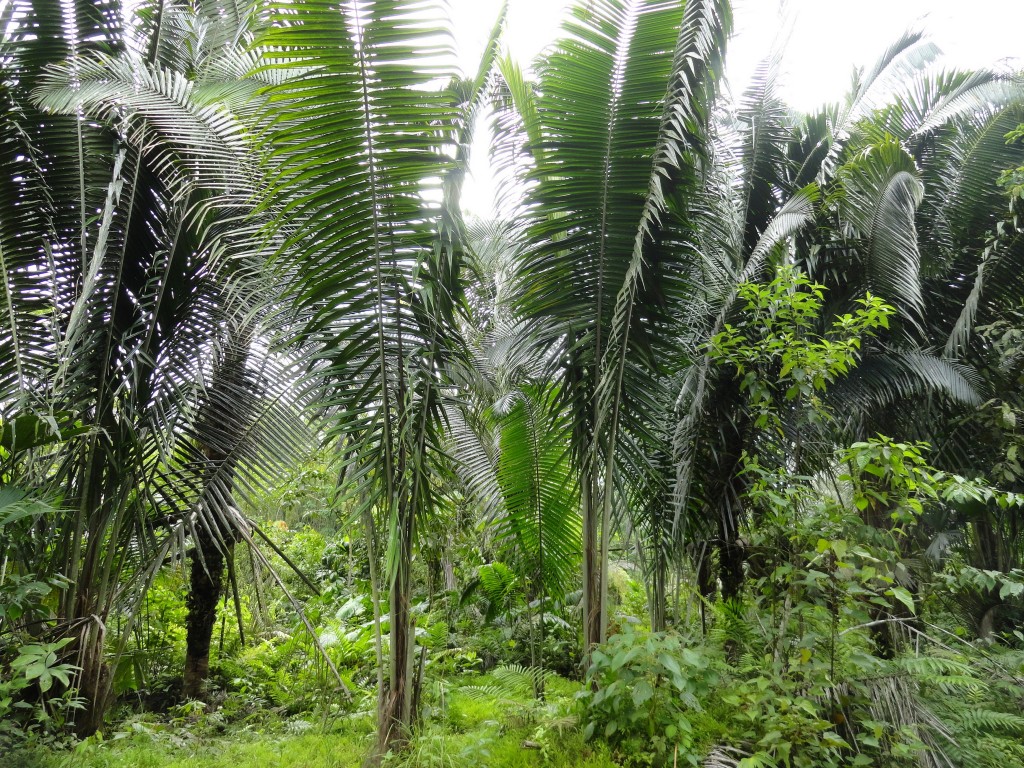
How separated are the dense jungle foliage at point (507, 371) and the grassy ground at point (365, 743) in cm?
4

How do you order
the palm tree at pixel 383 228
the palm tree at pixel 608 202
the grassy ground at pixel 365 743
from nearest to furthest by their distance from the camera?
1. the palm tree at pixel 383 228
2. the grassy ground at pixel 365 743
3. the palm tree at pixel 608 202

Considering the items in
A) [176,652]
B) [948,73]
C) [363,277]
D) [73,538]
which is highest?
[948,73]

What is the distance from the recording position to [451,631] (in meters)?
7.54

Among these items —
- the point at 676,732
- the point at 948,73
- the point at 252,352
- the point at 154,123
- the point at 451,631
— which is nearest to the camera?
the point at 676,732

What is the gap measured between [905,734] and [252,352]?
448 cm

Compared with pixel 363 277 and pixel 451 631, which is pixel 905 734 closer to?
pixel 363 277

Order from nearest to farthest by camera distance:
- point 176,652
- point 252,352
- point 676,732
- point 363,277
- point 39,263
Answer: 1. point 676,732
2. point 363,277
3. point 39,263
4. point 252,352
5. point 176,652

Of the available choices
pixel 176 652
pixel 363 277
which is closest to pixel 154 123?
pixel 363 277

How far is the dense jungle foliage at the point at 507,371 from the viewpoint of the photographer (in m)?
2.69

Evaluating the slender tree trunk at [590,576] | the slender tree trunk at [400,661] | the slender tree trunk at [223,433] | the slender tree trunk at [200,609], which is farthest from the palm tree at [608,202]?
the slender tree trunk at [200,609]

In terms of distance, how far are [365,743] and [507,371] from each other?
2609mm

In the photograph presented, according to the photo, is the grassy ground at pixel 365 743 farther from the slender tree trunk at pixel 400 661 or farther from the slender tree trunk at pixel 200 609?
the slender tree trunk at pixel 200 609

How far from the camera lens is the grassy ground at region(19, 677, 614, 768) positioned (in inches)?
105

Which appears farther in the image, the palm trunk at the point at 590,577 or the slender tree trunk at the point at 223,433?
the slender tree trunk at the point at 223,433
